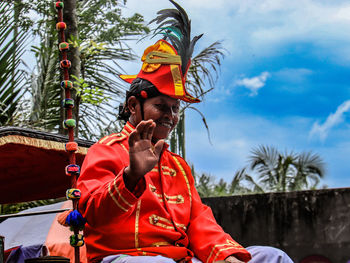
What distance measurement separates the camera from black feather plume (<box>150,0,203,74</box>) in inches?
118

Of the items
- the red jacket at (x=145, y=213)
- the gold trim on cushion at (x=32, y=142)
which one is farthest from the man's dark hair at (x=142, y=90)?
the gold trim on cushion at (x=32, y=142)

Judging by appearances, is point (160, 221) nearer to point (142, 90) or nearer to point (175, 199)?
point (175, 199)

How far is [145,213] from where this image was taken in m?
2.61

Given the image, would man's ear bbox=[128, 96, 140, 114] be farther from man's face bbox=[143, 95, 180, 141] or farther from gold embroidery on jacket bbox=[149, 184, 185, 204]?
gold embroidery on jacket bbox=[149, 184, 185, 204]

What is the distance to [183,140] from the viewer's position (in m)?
9.96

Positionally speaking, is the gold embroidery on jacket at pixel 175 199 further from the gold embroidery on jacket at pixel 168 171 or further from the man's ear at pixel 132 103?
the man's ear at pixel 132 103

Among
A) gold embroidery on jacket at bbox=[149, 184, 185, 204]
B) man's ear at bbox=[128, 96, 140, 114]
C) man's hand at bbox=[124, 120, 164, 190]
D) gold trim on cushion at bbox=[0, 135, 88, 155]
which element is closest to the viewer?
man's hand at bbox=[124, 120, 164, 190]

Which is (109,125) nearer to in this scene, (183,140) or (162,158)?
(183,140)

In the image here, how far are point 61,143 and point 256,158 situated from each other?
384 inches

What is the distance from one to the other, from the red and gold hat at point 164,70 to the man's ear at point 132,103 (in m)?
0.13

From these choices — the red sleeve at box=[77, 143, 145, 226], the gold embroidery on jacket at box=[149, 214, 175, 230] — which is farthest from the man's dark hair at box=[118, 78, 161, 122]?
the gold embroidery on jacket at box=[149, 214, 175, 230]

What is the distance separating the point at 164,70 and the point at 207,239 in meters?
0.95

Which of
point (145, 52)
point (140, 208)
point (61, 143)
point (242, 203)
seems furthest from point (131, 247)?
point (242, 203)

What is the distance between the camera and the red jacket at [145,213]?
2.30 m
